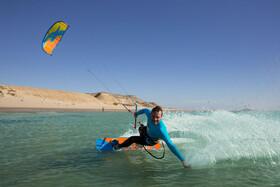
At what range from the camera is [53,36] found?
9977 millimetres

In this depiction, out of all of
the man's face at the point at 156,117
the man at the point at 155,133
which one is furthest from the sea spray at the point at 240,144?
the man's face at the point at 156,117

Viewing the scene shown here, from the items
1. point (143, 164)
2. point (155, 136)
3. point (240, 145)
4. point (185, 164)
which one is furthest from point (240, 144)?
point (143, 164)

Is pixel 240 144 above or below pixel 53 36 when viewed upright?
below

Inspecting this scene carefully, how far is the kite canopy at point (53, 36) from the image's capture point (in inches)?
377

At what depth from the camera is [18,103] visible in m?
39.6

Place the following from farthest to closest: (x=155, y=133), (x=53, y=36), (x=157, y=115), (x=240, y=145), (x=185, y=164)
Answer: (x=53, y=36), (x=240, y=145), (x=155, y=133), (x=157, y=115), (x=185, y=164)

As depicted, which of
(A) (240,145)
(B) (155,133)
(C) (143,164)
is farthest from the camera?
(A) (240,145)

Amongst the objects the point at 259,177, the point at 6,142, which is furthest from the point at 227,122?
the point at 6,142

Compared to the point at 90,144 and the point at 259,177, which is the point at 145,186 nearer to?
the point at 259,177

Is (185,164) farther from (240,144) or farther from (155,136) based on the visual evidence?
(240,144)

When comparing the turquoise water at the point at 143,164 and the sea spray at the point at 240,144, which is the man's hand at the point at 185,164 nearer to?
the turquoise water at the point at 143,164

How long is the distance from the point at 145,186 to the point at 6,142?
765 cm

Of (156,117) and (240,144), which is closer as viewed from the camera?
(156,117)

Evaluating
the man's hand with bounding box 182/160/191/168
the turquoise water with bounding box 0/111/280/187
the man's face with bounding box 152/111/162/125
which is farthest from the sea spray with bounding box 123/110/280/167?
the man's face with bounding box 152/111/162/125
